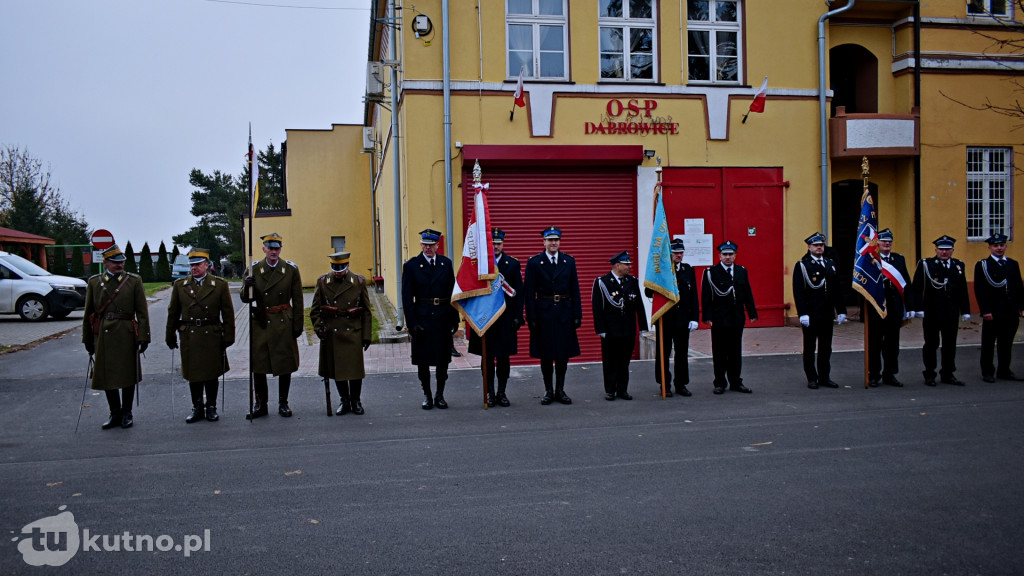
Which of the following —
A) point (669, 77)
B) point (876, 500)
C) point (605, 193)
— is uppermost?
point (669, 77)

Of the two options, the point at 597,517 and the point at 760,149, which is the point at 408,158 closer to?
the point at 760,149

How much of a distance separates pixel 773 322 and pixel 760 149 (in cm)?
358

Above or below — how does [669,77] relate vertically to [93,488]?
above

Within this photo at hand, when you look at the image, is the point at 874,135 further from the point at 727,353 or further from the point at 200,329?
the point at 200,329

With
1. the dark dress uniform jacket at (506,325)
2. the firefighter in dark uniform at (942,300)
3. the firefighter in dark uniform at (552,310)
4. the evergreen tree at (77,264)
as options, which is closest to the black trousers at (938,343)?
the firefighter in dark uniform at (942,300)

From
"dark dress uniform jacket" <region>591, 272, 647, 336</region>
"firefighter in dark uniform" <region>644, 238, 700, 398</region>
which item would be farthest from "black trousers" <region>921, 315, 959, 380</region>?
"dark dress uniform jacket" <region>591, 272, 647, 336</region>

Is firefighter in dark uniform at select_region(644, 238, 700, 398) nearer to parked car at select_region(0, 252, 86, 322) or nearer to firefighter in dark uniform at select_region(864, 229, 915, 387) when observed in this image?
firefighter in dark uniform at select_region(864, 229, 915, 387)

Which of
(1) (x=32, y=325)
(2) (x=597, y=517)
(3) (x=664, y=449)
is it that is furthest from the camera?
(1) (x=32, y=325)

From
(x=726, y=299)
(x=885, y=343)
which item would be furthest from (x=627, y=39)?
(x=885, y=343)

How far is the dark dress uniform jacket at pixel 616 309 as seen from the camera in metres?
9.80

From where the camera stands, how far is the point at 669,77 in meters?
15.9

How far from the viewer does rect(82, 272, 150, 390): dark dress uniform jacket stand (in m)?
8.48

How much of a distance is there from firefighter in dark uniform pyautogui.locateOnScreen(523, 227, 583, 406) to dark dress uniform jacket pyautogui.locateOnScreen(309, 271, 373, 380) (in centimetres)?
201

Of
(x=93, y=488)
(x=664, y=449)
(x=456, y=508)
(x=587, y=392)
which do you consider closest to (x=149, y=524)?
(x=93, y=488)
